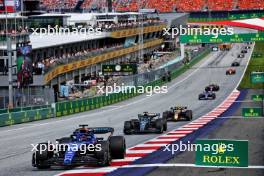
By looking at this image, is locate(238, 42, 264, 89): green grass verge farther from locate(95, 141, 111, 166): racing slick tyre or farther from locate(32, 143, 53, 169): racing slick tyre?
locate(32, 143, 53, 169): racing slick tyre

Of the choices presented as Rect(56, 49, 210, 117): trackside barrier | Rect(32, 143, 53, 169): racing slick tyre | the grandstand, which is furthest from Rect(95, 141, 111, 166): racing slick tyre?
the grandstand

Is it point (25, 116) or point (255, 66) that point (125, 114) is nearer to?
point (25, 116)

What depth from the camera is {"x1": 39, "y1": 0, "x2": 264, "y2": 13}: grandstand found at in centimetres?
15543

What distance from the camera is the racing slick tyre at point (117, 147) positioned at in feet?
58.9

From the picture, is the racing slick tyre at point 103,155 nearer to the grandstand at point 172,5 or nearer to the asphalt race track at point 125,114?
the asphalt race track at point 125,114

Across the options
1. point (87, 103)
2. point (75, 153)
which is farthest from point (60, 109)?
point (75, 153)

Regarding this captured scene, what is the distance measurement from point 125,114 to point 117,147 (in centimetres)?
2600

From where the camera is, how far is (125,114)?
44062mm

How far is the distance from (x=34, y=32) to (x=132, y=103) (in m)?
18.6

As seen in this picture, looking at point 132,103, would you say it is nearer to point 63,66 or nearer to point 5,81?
point 63,66

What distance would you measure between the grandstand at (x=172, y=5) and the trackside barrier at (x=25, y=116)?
11045 cm

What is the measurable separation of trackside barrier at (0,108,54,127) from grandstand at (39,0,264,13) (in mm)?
110449

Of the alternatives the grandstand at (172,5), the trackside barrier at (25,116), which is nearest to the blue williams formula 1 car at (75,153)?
the trackside barrier at (25,116)

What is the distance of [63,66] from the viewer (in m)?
59.6
